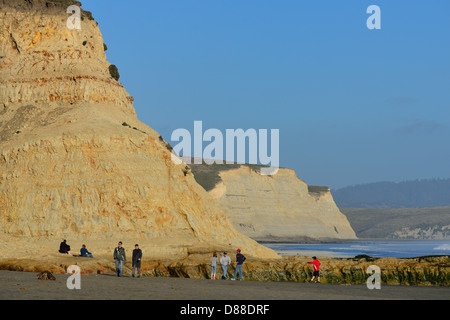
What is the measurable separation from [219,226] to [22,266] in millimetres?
21406

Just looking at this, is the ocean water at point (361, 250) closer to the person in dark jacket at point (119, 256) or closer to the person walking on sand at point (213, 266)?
the person walking on sand at point (213, 266)

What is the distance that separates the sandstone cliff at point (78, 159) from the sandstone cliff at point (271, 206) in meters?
93.2

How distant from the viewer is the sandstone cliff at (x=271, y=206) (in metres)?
157

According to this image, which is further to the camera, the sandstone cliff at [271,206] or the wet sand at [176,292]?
the sandstone cliff at [271,206]

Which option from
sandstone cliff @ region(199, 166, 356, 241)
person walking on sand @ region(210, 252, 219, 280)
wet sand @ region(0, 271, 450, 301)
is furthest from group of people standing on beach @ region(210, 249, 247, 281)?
sandstone cliff @ region(199, 166, 356, 241)

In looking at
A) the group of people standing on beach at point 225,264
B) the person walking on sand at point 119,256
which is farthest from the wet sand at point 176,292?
the group of people standing on beach at point 225,264

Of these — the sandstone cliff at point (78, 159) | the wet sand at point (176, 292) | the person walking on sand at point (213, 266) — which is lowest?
the wet sand at point (176, 292)

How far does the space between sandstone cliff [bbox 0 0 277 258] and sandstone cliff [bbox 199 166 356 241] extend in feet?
306

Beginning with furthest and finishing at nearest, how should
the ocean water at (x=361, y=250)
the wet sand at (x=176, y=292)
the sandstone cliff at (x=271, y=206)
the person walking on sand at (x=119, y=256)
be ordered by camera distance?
the sandstone cliff at (x=271, y=206), the ocean water at (x=361, y=250), the person walking on sand at (x=119, y=256), the wet sand at (x=176, y=292)

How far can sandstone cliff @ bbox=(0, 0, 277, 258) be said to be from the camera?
4844cm

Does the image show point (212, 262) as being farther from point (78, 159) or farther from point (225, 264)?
point (78, 159)

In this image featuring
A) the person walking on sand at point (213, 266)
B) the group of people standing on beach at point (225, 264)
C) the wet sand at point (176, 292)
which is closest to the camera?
the wet sand at point (176, 292)

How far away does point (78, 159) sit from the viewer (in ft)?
167

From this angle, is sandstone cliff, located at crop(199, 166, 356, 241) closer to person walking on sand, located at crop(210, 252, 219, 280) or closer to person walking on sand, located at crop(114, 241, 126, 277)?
person walking on sand, located at crop(210, 252, 219, 280)
